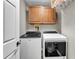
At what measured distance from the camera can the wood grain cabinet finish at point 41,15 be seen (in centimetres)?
457

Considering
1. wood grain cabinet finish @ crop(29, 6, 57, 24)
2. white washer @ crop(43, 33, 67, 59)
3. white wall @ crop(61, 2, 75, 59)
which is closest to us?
white wall @ crop(61, 2, 75, 59)

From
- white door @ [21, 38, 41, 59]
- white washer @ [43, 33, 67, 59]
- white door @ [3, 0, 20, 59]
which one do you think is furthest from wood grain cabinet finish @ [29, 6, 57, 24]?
white door @ [3, 0, 20, 59]

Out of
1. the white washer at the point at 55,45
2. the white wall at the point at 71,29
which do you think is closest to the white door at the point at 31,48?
the white washer at the point at 55,45

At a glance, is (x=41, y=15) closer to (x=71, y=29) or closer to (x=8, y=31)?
(x=71, y=29)

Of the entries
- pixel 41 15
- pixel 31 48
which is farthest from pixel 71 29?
pixel 41 15

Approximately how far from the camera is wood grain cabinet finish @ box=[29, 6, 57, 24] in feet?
15.0

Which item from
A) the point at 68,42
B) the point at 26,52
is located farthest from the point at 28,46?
the point at 68,42

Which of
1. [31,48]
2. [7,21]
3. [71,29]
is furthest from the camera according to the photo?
[31,48]

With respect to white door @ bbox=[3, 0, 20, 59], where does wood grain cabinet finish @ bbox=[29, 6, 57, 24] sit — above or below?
above

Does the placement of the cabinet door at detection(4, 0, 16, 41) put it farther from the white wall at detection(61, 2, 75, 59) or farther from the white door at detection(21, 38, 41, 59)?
the white door at detection(21, 38, 41, 59)

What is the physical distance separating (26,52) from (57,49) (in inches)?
44.8

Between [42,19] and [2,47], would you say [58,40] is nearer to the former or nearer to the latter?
[2,47]

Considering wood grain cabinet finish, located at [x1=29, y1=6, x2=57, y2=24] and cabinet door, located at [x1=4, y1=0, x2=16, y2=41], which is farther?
wood grain cabinet finish, located at [x1=29, y1=6, x2=57, y2=24]

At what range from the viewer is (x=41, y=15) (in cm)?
461
